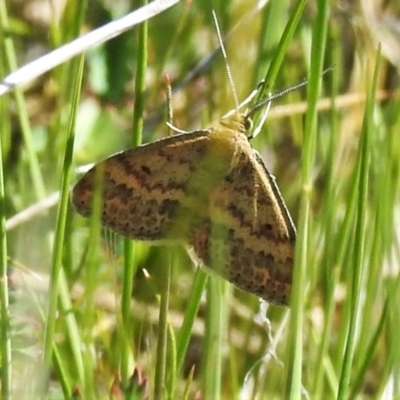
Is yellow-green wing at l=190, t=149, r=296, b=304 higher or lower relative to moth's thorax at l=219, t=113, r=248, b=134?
lower

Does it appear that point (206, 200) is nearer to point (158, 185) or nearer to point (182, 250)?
point (158, 185)

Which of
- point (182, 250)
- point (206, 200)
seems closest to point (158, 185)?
point (206, 200)

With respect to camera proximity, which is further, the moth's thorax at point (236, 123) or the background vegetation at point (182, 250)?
the moth's thorax at point (236, 123)

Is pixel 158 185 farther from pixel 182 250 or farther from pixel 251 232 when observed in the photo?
pixel 182 250

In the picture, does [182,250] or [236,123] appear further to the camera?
[182,250]

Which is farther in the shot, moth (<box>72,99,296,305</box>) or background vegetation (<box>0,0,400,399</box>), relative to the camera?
moth (<box>72,99,296,305</box>)

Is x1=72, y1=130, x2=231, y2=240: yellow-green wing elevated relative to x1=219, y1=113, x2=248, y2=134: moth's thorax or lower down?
lower down

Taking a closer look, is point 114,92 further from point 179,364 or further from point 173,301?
point 179,364

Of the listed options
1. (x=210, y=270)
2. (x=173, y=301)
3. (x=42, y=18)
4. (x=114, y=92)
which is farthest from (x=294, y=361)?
(x=42, y=18)

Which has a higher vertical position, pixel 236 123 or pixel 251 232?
pixel 236 123
